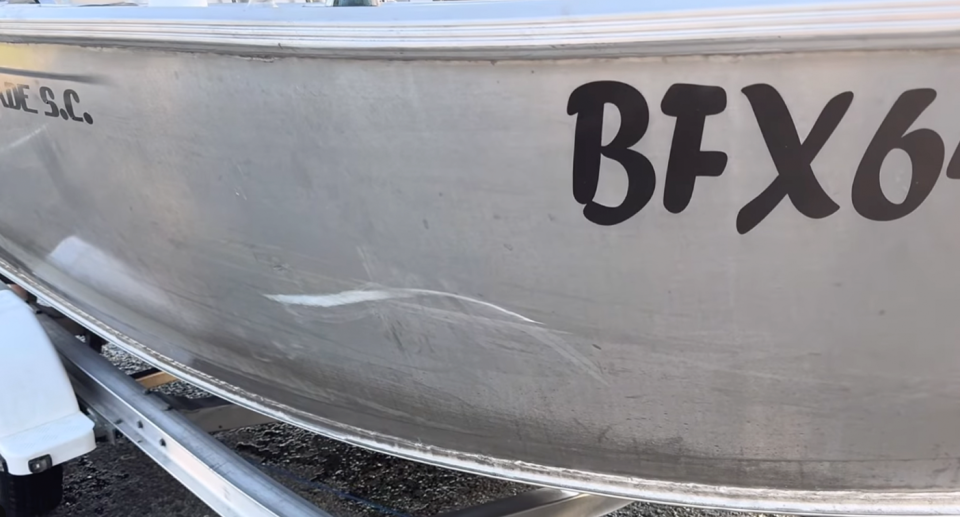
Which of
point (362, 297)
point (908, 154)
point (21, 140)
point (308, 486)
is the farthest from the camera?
point (308, 486)

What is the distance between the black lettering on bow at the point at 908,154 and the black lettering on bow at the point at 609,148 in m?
0.28

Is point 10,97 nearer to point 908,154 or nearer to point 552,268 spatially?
point 552,268

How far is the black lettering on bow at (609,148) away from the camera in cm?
108

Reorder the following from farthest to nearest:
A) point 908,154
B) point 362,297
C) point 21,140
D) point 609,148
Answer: point 21,140 < point 362,297 < point 609,148 < point 908,154

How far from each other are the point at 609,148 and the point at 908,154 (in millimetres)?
398

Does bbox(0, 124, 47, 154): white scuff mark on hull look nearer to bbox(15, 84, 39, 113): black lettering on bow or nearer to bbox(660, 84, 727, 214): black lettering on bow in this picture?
bbox(15, 84, 39, 113): black lettering on bow

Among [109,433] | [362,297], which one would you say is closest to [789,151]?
[362,297]

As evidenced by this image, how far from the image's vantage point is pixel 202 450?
1762 millimetres

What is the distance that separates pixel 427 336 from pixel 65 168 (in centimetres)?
112

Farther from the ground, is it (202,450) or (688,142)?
(688,142)

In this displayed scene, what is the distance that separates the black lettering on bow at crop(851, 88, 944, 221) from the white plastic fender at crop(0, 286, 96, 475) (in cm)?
178

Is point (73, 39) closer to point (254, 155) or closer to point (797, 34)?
point (254, 155)

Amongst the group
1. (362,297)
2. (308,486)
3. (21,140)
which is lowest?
(308,486)

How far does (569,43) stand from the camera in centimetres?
105
